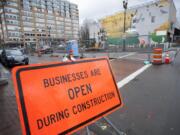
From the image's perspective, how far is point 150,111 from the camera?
3.67 meters

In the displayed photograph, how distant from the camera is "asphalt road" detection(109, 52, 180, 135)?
9.66ft

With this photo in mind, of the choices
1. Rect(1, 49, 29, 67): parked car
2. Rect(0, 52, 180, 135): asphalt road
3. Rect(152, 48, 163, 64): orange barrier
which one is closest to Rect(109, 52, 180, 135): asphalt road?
Rect(0, 52, 180, 135): asphalt road

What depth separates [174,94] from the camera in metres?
4.71

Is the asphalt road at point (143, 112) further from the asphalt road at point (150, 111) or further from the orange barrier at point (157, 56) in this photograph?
the orange barrier at point (157, 56)

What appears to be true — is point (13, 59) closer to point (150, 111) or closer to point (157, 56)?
point (157, 56)

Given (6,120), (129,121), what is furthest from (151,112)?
(6,120)

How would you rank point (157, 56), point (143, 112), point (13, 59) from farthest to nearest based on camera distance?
point (13, 59), point (157, 56), point (143, 112)

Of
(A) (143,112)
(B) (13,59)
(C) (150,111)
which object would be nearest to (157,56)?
(C) (150,111)

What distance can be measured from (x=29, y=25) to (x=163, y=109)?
300 feet

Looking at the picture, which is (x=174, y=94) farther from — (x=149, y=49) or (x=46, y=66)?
(x=149, y=49)

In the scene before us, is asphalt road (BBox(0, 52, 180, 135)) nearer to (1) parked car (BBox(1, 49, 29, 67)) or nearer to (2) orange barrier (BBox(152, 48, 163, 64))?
(2) orange barrier (BBox(152, 48, 163, 64))

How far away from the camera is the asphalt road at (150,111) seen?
2943 mm

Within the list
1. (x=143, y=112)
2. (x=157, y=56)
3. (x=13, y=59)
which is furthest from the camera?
(x=13, y=59)

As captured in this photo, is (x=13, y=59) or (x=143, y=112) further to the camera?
(x=13, y=59)
